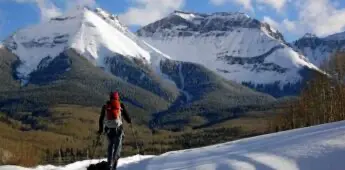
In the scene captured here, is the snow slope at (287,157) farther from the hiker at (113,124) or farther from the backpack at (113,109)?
the backpack at (113,109)

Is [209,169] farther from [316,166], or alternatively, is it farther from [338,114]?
[338,114]

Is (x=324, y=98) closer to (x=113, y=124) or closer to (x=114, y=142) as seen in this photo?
(x=114, y=142)

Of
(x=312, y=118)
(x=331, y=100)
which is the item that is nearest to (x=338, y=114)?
(x=331, y=100)

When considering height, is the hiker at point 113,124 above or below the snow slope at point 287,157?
above

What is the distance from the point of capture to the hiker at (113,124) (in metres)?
20.3

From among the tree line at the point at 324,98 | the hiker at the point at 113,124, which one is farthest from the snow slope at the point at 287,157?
the tree line at the point at 324,98

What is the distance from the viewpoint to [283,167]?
17031 millimetres

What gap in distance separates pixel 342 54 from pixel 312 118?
35.0ft

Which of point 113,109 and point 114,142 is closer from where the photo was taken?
point 113,109

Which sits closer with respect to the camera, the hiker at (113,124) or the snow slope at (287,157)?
the snow slope at (287,157)

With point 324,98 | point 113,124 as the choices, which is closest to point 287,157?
point 113,124

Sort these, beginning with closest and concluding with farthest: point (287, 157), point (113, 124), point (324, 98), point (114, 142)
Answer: point (287, 157) → point (113, 124) → point (114, 142) → point (324, 98)

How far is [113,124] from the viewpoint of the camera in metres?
20.3

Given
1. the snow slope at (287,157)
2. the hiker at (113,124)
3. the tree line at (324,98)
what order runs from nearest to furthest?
the snow slope at (287,157) → the hiker at (113,124) → the tree line at (324,98)
